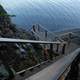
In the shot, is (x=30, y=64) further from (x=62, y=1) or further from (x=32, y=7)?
(x=62, y=1)

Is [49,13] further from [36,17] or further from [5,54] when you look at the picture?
[5,54]

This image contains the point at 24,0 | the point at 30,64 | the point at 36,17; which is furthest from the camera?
the point at 24,0

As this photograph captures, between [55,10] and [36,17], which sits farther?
[55,10]

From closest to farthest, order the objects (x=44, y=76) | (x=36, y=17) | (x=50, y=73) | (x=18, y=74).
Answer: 1. (x=44, y=76)
2. (x=50, y=73)
3. (x=18, y=74)
4. (x=36, y=17)

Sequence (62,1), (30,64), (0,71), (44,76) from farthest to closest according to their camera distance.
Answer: (62,1), (30,64), (44,76), (0,71)

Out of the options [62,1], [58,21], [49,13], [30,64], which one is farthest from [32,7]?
[30,64]

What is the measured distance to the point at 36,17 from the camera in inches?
1644

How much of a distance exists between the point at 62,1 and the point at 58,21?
540 inches

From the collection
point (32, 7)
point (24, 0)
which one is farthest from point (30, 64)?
point (24, 0)

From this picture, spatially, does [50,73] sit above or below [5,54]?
below

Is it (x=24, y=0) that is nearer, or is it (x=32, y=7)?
(x=32, y=7)

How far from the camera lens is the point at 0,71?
232 centimetres

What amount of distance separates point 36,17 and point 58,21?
3005 millimetres

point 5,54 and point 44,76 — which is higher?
point 5,54
